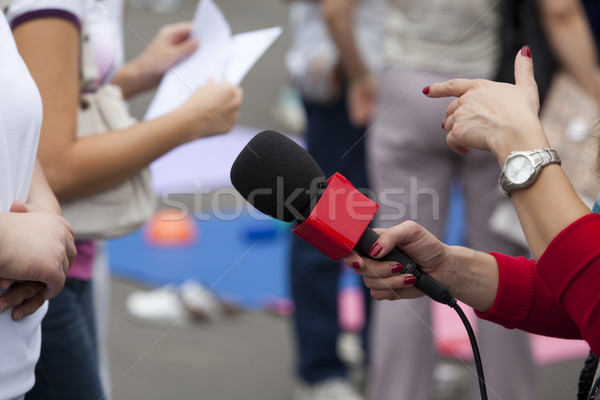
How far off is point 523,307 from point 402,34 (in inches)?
48.1

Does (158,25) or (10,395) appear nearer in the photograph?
(10,395)

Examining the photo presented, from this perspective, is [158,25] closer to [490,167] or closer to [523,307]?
[490,167]

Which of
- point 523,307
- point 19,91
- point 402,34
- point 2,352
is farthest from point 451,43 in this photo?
point 2,352

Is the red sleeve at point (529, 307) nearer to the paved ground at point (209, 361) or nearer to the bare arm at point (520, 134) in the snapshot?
the bare arm at point (520, 134)

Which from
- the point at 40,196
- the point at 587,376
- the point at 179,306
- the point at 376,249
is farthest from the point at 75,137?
the point at 179,306

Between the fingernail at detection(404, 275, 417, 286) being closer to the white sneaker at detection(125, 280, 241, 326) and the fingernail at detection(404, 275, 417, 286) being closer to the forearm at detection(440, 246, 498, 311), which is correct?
the forearm at detection(440, 246, 498, 311)

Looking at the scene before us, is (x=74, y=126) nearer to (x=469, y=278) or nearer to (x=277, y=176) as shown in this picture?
(x=277, y=176)

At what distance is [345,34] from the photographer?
2.62m

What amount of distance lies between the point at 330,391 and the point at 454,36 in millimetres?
1291

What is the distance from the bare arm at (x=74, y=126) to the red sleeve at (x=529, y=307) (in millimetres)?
676

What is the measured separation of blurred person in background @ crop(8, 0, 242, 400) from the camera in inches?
54.7

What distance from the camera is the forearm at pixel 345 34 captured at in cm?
259

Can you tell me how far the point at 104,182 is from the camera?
60.1 inches

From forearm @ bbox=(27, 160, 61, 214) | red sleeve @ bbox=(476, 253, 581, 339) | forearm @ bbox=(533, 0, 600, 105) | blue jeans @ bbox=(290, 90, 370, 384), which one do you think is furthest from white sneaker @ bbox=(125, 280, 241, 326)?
red sleeve @ bbox=(476, 253, 581, 339)
